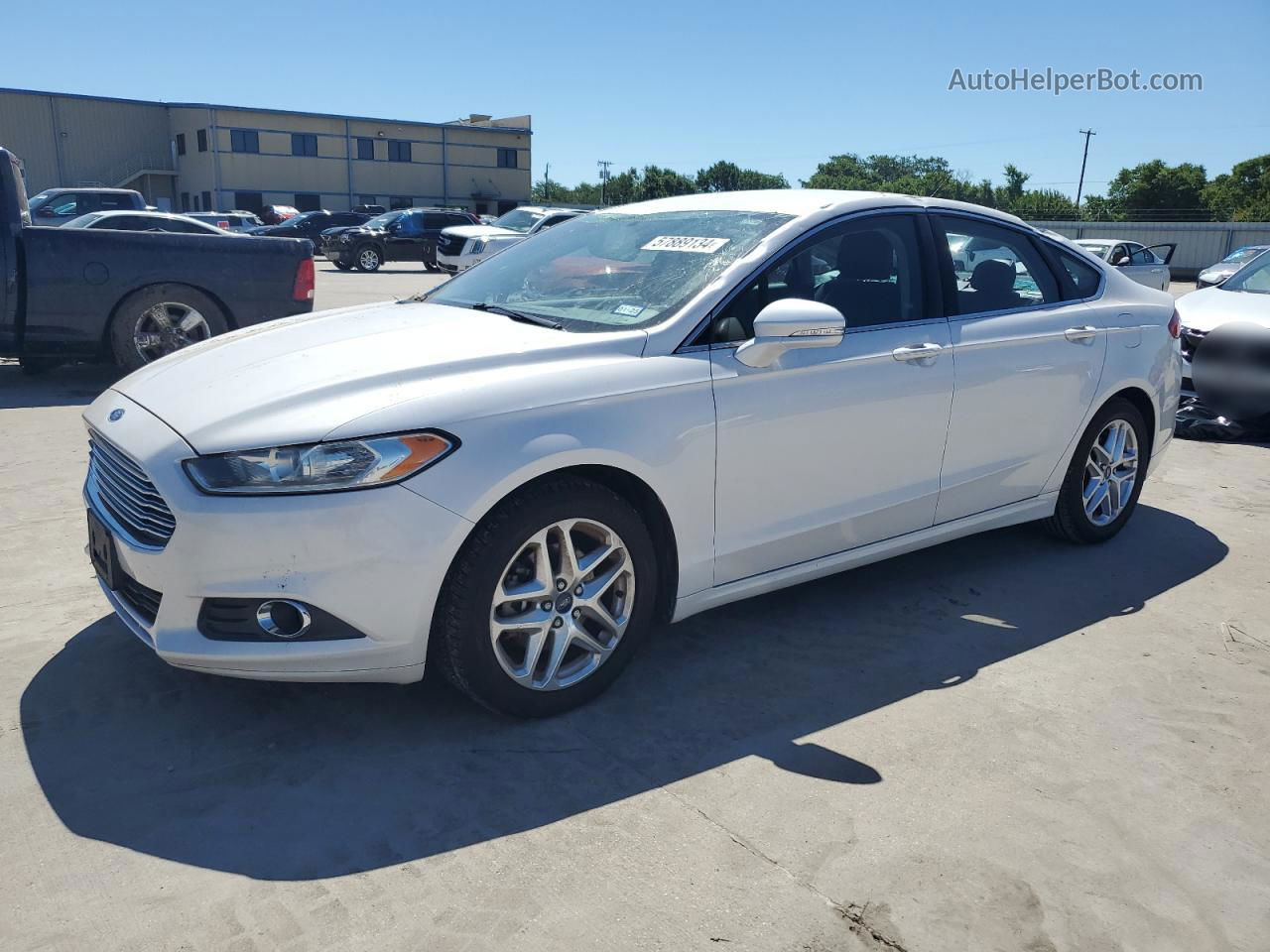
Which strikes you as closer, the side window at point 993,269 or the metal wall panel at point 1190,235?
the side window at point 993,269

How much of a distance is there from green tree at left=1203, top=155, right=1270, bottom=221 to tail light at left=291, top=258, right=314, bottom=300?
209 feet

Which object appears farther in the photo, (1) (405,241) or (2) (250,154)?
(2) (250,154)

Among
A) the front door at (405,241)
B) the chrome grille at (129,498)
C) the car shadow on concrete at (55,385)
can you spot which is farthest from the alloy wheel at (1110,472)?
the front door at (405,241)

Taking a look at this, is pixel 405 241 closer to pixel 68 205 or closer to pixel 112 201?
pixel 112 201

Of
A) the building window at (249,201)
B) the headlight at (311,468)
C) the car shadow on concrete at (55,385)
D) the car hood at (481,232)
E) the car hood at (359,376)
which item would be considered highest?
the building window at (249,201)

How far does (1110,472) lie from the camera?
490 cm

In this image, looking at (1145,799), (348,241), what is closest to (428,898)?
(1145,799)

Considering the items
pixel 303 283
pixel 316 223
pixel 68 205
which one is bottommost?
pixel 303 283

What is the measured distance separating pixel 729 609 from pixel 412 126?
6170cm

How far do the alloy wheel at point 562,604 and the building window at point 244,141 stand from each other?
192ft

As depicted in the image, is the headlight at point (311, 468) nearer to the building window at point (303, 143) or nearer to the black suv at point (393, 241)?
the black suv at point (393, 241)

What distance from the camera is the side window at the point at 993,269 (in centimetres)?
419

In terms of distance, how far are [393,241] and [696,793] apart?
26044 millimetres

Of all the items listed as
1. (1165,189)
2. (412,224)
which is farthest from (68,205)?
(1165,189)
